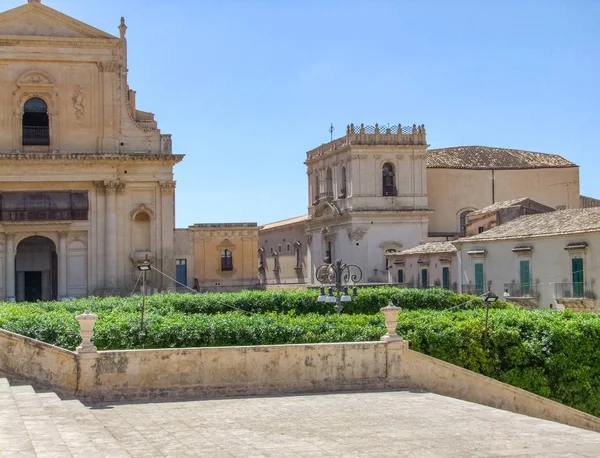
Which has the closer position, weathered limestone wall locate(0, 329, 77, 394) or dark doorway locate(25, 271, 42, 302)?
weathered limestone wall locate(0, 329, 77, 394)

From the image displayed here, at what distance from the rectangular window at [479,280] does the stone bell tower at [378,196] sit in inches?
554

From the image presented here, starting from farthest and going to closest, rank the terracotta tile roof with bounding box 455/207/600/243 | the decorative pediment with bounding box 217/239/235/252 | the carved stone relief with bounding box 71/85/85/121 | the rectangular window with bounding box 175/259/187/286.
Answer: the decorative pediment with bounding box 217/239/235/252
the rectangular window with bounding box 175/259/187/286
the carved stone relief with bounding box 71/85/85/121
the terracotta tile roof with bounding box 455/207/600/243

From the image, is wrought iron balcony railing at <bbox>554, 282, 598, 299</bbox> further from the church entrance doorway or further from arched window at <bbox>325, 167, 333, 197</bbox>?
arched window at <bbox>325, 167, 333, 197</bbox>

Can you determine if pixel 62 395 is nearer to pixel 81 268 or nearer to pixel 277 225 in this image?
pixel 81 268

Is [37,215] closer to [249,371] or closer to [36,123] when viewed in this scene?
[36,123]

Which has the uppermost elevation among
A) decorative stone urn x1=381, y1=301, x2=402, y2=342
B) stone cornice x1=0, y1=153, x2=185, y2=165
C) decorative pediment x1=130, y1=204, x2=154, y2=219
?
stone cornice x1=0, y1=153, x2=185, y2=165

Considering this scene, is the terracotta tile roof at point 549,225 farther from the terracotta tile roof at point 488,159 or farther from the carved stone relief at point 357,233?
the terracotta tile roof at point 488,159

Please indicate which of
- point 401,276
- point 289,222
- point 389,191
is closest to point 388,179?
point 389,191

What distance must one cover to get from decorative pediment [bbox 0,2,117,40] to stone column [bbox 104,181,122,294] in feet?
23.6

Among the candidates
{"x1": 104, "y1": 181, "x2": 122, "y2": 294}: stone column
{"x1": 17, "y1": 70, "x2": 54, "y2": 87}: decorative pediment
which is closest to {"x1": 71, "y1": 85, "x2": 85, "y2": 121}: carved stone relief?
{"x1": 17, "y1": 70, "x2": 54, "y2": 87}: decorative pediment

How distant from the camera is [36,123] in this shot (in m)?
43.8

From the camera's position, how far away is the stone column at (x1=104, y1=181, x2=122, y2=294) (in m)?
43.2

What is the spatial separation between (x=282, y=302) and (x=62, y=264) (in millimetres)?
14083

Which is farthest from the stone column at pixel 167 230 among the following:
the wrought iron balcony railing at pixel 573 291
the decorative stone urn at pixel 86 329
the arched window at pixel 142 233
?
the decorative stone urn at pixel 86 329
